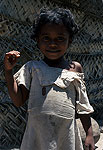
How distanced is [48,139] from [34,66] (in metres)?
0.49

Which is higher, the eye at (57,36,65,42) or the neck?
the eye at (57,36,65,42)

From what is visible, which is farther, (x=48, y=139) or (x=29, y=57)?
(x=29, y=57)

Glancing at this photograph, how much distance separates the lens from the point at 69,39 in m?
1.76

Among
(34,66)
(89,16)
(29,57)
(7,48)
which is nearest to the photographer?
(34,66)

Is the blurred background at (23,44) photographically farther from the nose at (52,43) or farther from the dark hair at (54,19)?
the nose at (52,43)

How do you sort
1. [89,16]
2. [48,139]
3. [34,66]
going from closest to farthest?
[48,139], [34,66], [89,16]

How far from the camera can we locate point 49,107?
1601 millimetres

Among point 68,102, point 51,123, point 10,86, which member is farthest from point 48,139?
point 10,86

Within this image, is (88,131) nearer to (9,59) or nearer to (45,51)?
(45,51)

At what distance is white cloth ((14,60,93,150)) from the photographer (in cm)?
159

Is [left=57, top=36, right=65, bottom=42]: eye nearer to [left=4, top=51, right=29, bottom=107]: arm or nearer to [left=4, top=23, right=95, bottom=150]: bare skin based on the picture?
[left=4, top=23, right=95, bottom=150]: bare skin

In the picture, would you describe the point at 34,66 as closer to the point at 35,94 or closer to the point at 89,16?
the point at 35,94

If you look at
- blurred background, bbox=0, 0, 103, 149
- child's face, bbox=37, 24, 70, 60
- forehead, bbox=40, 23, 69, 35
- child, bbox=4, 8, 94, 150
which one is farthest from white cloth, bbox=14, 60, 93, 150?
blurred background, bbox=0, 0, 103, 149

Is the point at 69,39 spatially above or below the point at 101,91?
above
